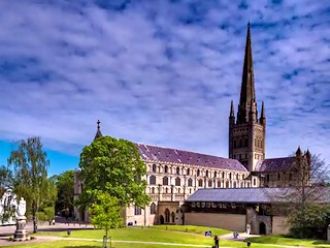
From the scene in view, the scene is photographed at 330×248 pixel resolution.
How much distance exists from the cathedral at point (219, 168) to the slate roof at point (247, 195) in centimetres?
116

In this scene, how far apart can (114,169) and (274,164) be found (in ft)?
248

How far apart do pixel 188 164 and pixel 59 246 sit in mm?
62047

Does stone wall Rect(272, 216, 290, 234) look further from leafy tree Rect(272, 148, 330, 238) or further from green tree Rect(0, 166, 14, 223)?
green tree Rect(0, 166, 14, 223)

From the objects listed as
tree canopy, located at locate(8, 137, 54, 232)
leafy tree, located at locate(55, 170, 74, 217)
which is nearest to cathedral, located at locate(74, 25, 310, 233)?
leafy tree, located at locate(55, 170, 74, 217)

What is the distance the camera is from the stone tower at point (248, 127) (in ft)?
409

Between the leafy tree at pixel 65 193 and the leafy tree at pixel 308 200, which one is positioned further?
the leafy tree at pixel 65 193

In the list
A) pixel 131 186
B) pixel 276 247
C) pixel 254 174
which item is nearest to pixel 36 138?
pixel 131 186

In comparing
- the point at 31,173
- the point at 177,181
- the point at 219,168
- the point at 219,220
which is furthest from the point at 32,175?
the point at 219,168

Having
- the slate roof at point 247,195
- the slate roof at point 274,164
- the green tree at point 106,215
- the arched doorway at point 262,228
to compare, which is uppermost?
the slate roof at point 274,164

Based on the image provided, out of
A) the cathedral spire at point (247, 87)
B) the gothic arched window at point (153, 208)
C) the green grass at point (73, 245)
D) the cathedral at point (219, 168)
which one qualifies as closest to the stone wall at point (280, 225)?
the cathedral at point (219, 168)

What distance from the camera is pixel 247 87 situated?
128375mm

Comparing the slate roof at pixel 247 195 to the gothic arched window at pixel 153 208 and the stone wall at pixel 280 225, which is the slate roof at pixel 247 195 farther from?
the gothic arched window at pixel 153 208

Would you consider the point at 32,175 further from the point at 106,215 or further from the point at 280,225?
the point at 280,225

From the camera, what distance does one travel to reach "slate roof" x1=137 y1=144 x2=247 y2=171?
9056cm
